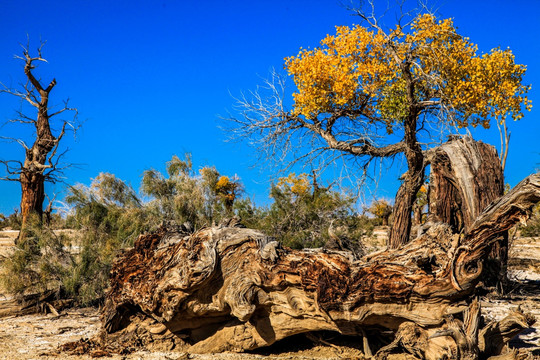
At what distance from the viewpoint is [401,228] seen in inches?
373

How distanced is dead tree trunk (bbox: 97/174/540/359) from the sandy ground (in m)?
0.36

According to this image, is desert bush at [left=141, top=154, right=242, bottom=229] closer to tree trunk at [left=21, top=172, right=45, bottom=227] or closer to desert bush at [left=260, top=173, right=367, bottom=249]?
desert bush at [left=260, top=173, right=367, bottom=249]

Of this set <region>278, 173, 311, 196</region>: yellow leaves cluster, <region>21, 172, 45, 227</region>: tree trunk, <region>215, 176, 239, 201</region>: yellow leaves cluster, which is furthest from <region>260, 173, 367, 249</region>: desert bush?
<region>21, 172, 45, 227</region>: tree trunk

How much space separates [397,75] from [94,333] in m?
7.79

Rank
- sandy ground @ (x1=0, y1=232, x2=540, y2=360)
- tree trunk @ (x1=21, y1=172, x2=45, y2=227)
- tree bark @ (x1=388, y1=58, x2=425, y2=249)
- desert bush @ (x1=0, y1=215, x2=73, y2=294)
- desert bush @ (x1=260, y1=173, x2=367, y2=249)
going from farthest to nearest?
tree trunk @ (x1=21, y1=172, x2=45, y2=227)
desert bush @ (x1=260, y1=173, x2=367, y2=249)
desert bush @ (x1=0, y1=215, x2=73, y2=294)
tree bark @ (x1=388, y1=58, x2=425, y2=249)
sandy ground @ (x1=0, y1=232, x2=540, y2=360)

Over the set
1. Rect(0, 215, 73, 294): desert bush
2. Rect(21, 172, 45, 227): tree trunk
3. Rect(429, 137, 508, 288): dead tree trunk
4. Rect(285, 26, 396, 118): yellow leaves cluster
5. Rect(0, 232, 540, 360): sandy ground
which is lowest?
Rect(0, 232, 540, 360): sandy ground

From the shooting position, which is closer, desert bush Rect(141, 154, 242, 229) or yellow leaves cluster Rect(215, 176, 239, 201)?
desert bush Rect(141, 154, 242, 229)

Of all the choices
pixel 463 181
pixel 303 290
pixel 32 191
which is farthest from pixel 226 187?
pixel 303 290

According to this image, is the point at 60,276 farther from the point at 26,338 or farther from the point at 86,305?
the point at 26,338

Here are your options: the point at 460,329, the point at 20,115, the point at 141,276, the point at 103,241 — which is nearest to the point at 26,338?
the point at 141,276

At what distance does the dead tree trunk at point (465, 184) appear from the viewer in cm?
897

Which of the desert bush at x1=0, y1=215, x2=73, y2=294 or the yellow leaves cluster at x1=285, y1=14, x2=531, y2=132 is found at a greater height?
the yellow leaves cluster at x1=285, y1=14, x2=531, y2=132

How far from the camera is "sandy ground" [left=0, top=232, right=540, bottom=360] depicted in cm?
667

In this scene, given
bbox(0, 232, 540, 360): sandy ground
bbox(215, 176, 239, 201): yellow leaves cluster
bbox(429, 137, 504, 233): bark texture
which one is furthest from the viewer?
bbox(215, 176, 239, 201): yellow leaves cluster
